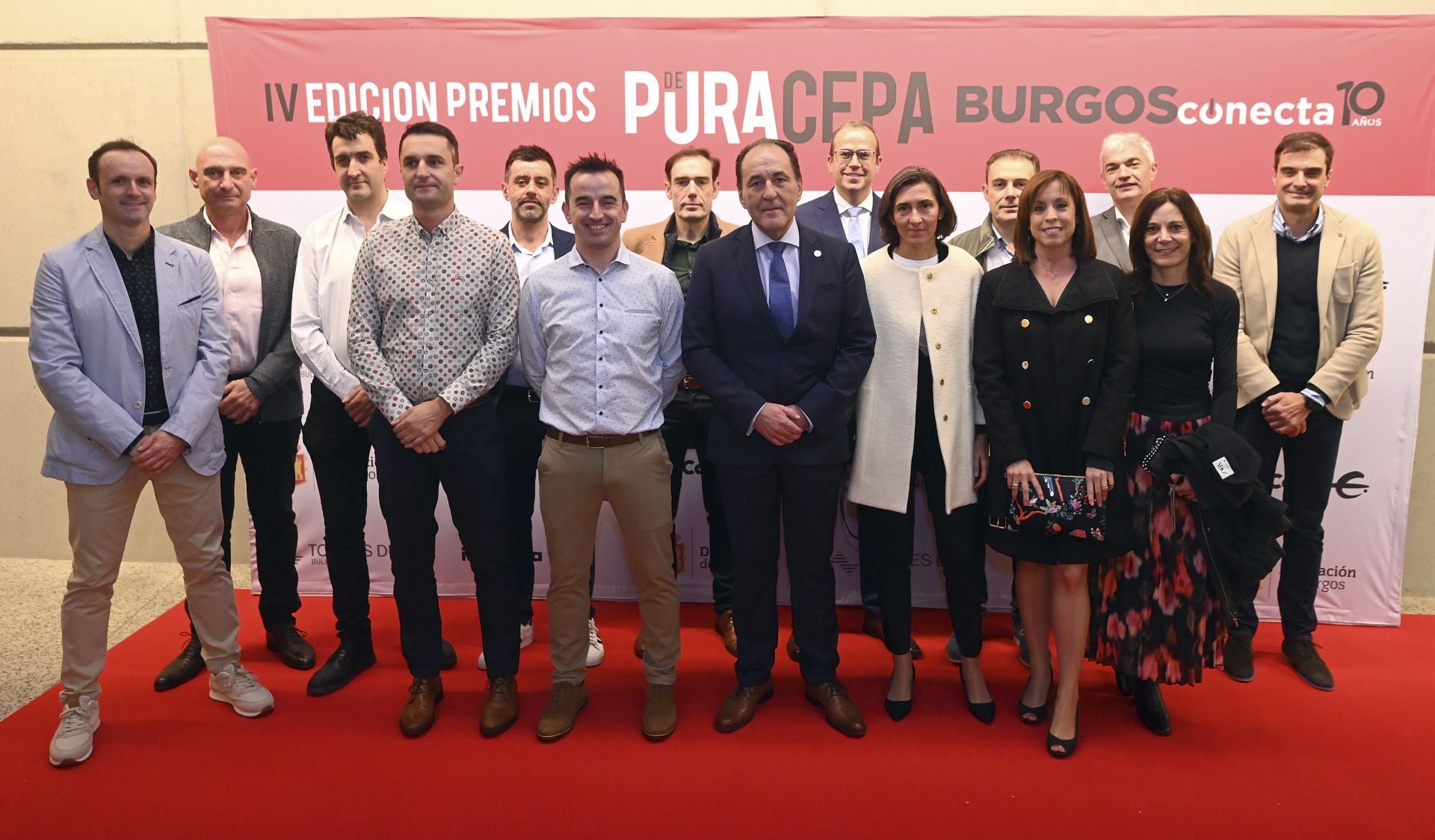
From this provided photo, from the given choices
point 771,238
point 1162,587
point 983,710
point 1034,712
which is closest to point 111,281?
point 771,238

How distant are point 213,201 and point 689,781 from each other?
2.72 m

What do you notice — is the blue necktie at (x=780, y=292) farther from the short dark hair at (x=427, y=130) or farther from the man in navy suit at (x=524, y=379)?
the short dark hair at (x=427, y=130)

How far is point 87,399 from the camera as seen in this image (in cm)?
287

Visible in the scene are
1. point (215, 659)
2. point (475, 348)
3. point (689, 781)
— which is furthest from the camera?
point (215, 659)

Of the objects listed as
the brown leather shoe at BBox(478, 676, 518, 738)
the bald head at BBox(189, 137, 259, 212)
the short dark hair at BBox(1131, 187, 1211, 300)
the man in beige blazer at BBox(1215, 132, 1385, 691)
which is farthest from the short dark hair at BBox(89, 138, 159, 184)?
the man in beige blazer at BBox(1215, 132, 1385, 691)

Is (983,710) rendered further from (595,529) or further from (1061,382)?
(595,529)

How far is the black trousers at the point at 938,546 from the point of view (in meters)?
3.06

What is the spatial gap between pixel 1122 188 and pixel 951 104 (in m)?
0.90

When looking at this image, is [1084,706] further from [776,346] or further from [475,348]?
[475,348]

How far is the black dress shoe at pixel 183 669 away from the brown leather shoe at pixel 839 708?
2378 millimetres

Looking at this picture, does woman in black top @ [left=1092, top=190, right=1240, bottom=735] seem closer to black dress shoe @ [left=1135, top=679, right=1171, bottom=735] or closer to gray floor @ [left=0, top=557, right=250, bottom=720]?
black dress shoe @ [left=1135, top=679, right=1171, bottom=735]

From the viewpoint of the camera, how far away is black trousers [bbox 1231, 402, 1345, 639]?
3.56m

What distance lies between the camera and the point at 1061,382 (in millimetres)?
2855

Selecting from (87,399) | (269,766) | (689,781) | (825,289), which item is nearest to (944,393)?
(825,289)
